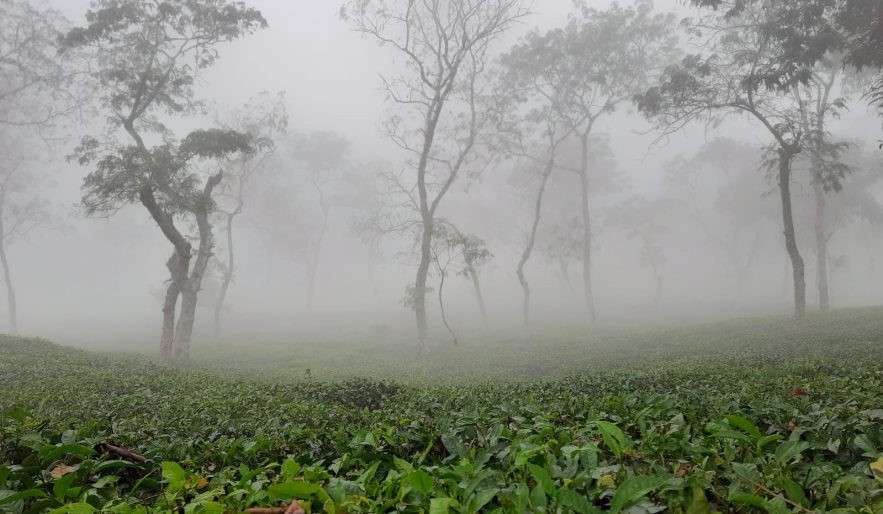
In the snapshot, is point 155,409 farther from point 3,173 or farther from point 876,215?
point 876,215

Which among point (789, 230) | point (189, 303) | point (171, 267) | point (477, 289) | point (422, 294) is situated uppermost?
point (789, 230)

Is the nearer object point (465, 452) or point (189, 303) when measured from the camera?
point (465, 452)

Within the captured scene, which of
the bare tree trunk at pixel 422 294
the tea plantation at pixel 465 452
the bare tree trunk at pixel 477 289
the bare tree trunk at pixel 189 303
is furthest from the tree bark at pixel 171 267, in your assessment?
the bare tree trunk at pixel 477 289

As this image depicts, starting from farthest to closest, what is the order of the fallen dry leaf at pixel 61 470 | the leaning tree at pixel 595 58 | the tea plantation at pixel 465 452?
the leaning tree at pixel 595 58
the fallen dry leaf at pixel 61 470
the tea plantation at pixel 465 452

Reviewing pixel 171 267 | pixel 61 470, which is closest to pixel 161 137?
pixel 171 267

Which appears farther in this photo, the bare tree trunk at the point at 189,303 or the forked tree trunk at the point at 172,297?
the bare tree trunk at the point at 189,303

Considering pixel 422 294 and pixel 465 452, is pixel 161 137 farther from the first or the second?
pixel 465 452

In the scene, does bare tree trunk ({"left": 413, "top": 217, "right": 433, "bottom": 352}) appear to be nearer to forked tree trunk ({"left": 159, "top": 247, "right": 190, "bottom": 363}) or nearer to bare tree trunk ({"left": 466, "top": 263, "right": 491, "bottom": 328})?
bare tree trunk ({"left": 466, "top": 263, "right": 491, "bottom": 328})

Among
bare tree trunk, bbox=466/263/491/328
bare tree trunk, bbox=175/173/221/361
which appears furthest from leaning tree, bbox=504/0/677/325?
bare tree trunk, bbox=175/173/221/361

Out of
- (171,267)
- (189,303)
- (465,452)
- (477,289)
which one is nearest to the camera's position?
(465,452)

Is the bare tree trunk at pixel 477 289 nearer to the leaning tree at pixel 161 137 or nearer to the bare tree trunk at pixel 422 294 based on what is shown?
the bare tree trunk at pixel 422 294

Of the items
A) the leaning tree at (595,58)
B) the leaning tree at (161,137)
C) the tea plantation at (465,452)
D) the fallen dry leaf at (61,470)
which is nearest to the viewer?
the tea plantation at (465,452)

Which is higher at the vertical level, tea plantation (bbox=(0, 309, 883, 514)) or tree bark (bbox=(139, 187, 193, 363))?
tree bark (bbox=(139, 187, 193, 363))

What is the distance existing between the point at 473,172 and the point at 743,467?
3293 centimetres
